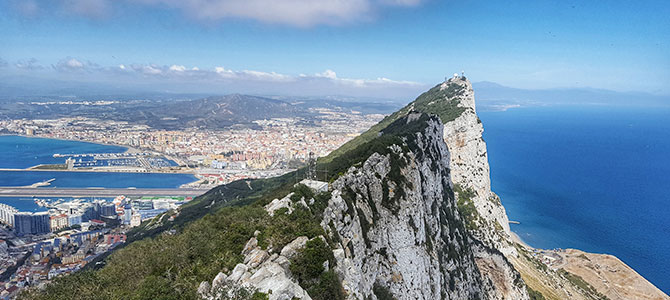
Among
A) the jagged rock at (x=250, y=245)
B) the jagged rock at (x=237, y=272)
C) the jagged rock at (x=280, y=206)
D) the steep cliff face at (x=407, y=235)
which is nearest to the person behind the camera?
the jagged rock at (x=237, y=272)

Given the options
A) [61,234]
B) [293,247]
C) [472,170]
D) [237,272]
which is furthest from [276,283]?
[61,234]

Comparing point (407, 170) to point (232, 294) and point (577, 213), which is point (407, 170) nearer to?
point (232, 294)

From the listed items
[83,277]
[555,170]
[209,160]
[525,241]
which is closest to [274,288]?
[83,277]

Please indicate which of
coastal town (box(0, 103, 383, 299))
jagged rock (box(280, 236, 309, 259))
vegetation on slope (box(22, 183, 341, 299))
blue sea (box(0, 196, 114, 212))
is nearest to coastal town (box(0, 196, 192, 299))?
coastal town (box(0, 103, 383, 299))

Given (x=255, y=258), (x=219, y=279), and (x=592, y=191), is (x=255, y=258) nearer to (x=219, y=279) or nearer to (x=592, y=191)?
(x=219, y=279)

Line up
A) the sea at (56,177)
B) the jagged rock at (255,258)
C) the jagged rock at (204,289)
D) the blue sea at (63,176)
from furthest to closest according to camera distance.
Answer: the blue sea at (63,176)
the sea at (56,177)
the jagged rock at (255,258)
the jagged rock at (204,289)

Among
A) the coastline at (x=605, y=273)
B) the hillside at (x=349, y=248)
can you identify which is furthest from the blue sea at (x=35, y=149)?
the coastline at (x=605, y=273)

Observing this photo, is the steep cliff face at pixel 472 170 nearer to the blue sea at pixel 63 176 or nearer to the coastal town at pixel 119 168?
the coastal town at pixel 119 168

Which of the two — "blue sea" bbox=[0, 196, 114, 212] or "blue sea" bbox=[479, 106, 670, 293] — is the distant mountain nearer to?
"blue sea" bbox=[0, 196, 114, 212]
